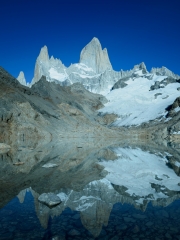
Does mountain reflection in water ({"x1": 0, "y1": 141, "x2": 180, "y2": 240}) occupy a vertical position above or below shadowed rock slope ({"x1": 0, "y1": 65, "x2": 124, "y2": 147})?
below

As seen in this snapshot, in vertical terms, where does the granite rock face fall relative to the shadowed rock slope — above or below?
below

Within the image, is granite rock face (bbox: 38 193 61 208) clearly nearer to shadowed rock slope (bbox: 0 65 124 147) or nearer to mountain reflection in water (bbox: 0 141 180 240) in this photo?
mountain reflection in water (bbox: 0 141 180 240)

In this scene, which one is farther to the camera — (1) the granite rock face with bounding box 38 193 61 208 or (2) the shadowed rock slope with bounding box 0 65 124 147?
(2) the shadowed rock slope with bounding box 0 65 124 147

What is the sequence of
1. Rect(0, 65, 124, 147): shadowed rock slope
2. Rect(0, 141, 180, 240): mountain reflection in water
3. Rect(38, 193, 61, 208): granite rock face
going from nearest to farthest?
Rect(0, 141, 180, 240): mountain reflection in water < Rect(38, 193, 61, 208): granite rock face < Rect(0, 65, 124, 147): shadowed rock slope

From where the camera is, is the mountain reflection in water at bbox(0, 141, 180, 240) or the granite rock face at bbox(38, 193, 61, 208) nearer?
the mountain reflection in water at bbox(0, 141, 180, 240)

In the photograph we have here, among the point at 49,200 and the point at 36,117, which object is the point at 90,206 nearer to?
the point at 49,200

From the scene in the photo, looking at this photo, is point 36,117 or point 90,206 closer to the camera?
point 90,206

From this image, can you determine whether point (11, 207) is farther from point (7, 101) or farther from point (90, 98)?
point (90, 98)

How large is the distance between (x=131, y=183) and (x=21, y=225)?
28.0 feet

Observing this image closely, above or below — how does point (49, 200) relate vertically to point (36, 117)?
below

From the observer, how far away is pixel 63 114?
95.4m

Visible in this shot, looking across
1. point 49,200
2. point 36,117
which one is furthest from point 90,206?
point 36,117

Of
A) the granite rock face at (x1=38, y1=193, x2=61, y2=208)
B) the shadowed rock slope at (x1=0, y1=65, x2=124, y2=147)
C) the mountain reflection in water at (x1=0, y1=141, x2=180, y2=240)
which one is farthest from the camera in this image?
the shadowed rock slope at (x1=0, y1=65, x2=124, y2=147)

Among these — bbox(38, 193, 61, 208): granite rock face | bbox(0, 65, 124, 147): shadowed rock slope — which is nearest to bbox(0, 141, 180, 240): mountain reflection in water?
bbox(38, 193, 61, 208): granite rock face
